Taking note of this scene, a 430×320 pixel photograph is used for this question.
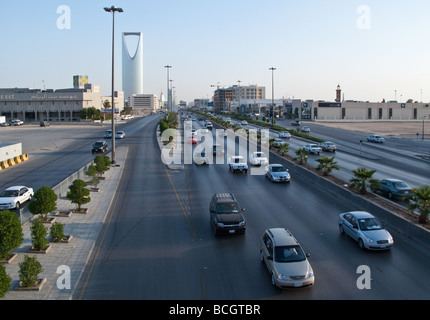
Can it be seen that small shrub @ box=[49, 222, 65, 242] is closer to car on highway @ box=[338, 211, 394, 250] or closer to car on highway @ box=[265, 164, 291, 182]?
car on highway @ box=[338, 211, 394, 250]

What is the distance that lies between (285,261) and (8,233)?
31.4ft

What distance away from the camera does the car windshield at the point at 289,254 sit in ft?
41.6

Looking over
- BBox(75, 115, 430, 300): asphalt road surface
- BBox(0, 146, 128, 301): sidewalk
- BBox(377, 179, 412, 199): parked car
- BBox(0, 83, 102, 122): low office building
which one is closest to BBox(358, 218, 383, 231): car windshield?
BBox(75, 115, 430, 300): asphalt road surface

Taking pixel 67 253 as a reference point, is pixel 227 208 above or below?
above

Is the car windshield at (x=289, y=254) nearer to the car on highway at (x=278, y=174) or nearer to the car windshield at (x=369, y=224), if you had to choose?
the car windshield at (x=369, y=224)

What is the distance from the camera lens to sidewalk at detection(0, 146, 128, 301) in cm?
1192

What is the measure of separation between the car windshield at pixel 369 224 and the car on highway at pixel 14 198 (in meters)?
18.2

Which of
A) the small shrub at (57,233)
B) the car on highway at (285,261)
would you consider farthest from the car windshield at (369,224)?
the small shrub at (57,233)

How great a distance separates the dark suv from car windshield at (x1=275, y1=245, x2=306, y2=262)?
160 inches

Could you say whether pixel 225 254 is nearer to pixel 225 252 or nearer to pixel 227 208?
pixel 225 252

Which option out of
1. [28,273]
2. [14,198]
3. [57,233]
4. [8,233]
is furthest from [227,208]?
[14,198]

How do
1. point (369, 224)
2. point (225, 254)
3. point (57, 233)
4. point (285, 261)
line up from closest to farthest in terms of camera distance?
point (285, 261), point (225, 254), point (57, 233), point (369, 224)

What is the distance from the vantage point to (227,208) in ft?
59.0
